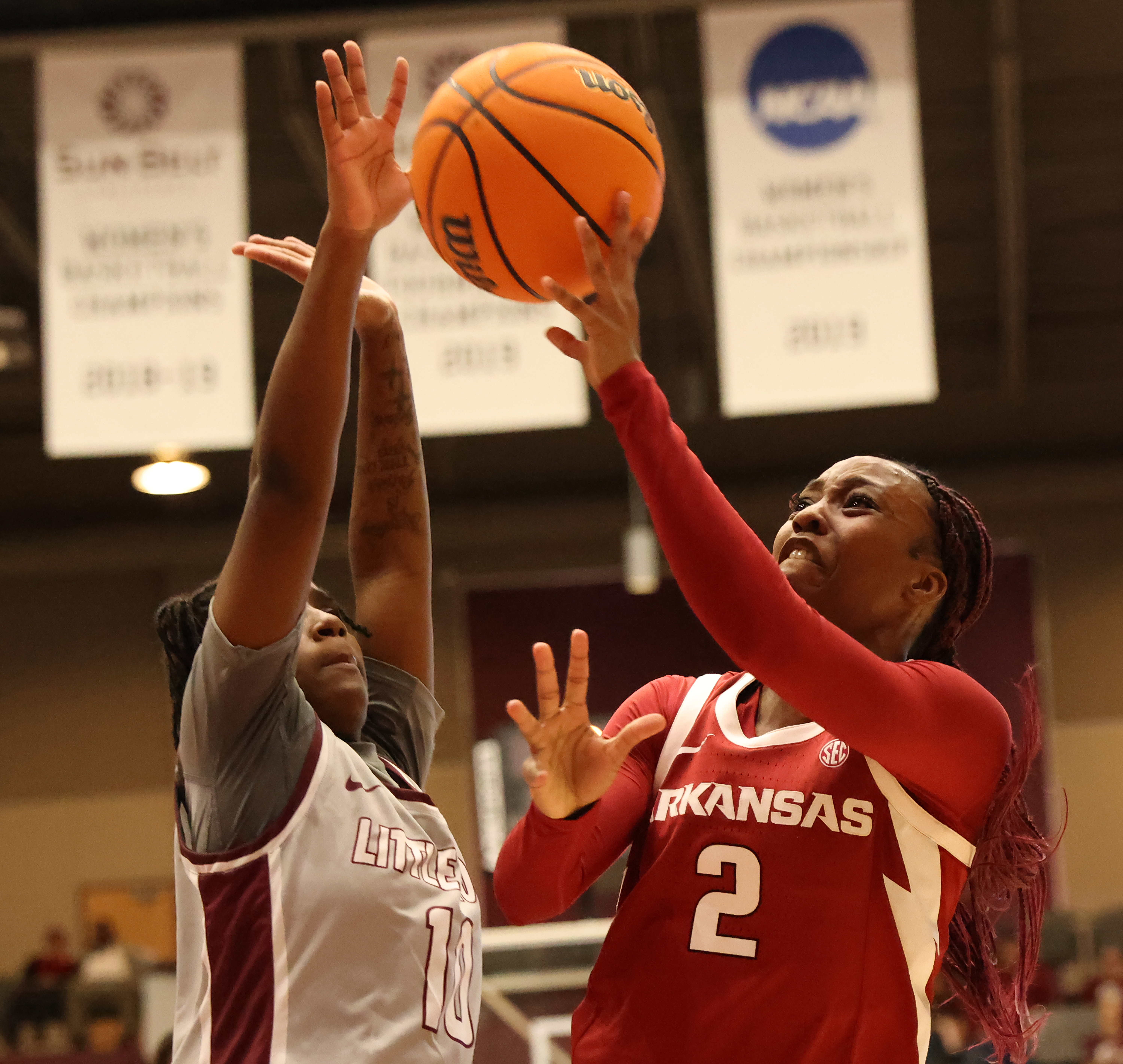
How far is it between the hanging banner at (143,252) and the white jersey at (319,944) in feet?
14.1

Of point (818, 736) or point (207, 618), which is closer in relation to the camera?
point (207, 618)

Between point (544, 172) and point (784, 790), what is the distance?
1107 mm

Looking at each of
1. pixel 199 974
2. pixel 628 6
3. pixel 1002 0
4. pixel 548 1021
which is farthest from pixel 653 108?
pixel 199 974

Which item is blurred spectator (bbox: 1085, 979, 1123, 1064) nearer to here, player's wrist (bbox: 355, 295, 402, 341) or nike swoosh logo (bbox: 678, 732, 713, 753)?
nike swoosh logo (bbox: 678, 732, 713, 753)

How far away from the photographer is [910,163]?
246 inches

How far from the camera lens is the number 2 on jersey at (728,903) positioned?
88.3 inches

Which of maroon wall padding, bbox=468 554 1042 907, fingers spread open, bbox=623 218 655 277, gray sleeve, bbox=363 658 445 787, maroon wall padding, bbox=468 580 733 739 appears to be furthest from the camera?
maroon wall padding, bbox=468 580 733 739

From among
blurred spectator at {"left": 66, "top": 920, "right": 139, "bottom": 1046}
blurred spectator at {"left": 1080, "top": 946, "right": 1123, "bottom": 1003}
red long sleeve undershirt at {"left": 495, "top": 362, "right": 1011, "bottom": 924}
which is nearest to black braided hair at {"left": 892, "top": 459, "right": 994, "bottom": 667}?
red long sleeve undershirt at {"left": 495, "top": 362, "right": 1011, "bottom": 924}

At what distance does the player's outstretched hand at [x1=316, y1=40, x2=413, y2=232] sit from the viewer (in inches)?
79.4

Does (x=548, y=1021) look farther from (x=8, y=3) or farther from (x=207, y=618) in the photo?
(x=8, y=3)

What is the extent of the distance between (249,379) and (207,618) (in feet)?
14.7

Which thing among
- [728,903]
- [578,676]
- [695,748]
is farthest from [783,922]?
[578,676]

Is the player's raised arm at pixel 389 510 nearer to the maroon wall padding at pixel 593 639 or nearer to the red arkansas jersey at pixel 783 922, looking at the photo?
the red arkansas jersey at pixel 783 922

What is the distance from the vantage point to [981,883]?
247 cm
